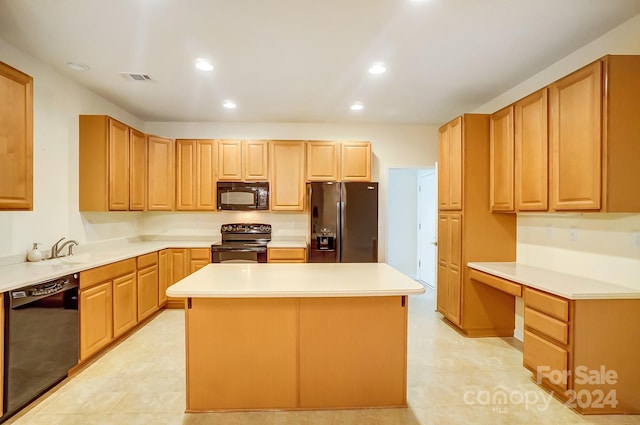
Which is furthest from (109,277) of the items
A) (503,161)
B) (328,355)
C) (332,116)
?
(503,161)

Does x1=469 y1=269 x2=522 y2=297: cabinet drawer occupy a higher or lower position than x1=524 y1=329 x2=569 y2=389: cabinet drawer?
higher

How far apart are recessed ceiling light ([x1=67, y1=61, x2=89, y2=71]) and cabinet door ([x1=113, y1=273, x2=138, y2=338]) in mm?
2052

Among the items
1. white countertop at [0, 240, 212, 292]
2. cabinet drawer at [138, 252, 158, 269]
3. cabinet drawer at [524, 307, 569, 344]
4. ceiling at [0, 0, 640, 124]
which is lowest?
cabinet drawer at [524, 307, 569, 344]

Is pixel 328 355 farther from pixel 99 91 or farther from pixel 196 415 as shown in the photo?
pixel 99 91

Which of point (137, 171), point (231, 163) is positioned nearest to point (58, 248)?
point (137, 171)

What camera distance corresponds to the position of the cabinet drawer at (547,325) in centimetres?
219

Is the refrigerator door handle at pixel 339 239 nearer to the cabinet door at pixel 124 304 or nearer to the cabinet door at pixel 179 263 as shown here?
the cabinet door at pixel 179 263

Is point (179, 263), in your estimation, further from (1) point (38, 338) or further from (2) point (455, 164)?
(2) point (455, 164)

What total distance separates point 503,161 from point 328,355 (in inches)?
101

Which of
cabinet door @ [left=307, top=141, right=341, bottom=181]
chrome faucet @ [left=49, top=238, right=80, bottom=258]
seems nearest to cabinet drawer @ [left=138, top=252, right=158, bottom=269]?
chrome faucet @ [left=49, top=238, right=80, bottom=258]

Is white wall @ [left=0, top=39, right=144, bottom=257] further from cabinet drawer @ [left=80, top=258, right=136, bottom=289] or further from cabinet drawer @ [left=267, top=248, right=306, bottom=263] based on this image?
cabinet drawer @ [left=267, top=248, right=306, bottom=263]

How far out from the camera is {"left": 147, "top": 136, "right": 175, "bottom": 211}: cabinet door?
4.40 meters

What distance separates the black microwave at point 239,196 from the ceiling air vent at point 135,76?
1652 mm

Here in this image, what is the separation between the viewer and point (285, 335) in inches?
84.0
